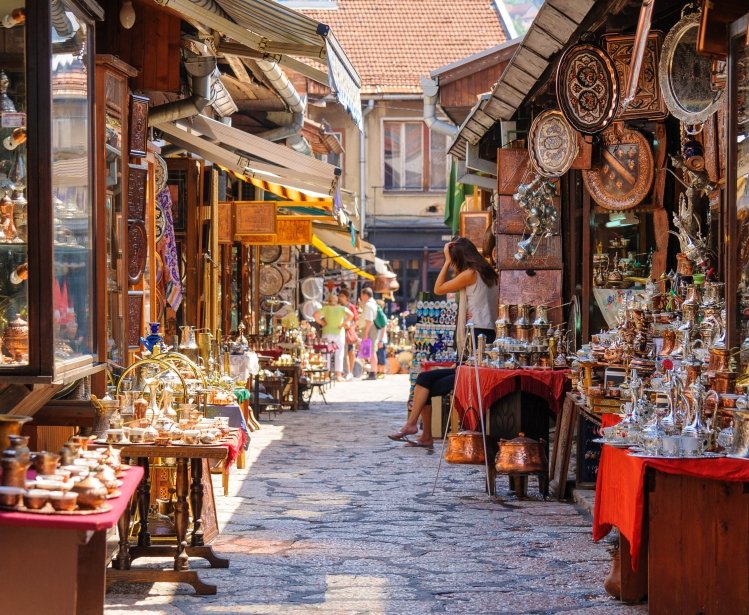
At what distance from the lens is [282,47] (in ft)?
30.4

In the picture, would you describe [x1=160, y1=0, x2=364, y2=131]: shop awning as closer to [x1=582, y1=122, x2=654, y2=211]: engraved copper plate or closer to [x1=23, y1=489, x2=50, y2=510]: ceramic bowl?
[x1=582, y1=122, x2=654, y2=211]: engraved copper plate

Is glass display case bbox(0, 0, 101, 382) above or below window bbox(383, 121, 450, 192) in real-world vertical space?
below

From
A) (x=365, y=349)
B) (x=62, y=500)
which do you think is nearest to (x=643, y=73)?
(x=62, y=500)

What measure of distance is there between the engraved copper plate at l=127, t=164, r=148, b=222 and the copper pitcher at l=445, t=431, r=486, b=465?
2.94 m

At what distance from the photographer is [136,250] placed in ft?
31.0

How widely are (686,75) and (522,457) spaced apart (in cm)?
340

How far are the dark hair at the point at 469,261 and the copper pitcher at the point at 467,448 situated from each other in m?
2.93

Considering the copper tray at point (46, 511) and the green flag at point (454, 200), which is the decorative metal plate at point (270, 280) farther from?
the copper tray at point (46, 511)

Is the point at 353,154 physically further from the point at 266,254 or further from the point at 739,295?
the point at 739,295

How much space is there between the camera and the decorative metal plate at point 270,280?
23.7 meters

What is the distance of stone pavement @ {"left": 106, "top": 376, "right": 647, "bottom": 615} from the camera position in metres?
6.48

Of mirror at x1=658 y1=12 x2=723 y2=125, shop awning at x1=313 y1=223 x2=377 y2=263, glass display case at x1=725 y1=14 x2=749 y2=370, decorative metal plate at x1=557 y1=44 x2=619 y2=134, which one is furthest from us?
shop awning at x1=313 y1=223 x2=377 y2=263

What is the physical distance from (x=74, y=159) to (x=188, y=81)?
6.64 metres

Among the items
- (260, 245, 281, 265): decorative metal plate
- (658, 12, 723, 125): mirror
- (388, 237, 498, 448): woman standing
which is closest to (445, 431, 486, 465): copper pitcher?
(388, 237, 498, 448): woman standing
